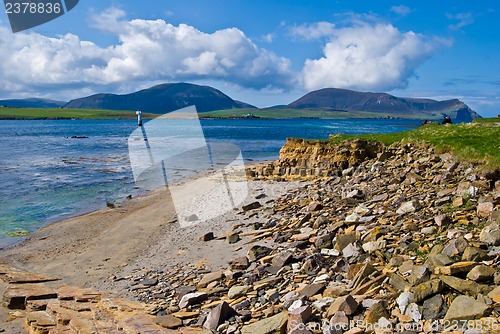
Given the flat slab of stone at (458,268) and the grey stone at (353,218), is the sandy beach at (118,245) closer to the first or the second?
the grey stone at (353,218)

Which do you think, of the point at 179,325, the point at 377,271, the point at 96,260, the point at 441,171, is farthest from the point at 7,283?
the point at 441,171

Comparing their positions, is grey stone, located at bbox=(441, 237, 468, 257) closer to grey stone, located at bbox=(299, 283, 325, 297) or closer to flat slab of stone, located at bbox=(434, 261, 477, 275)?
flat slab of stone, located at bbox=(434, 261, 477, 275)

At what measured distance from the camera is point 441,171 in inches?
637

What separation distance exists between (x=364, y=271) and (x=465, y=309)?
7.43ft

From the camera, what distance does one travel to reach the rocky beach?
721 centimetres

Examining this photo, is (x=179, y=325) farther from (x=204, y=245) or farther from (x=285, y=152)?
(x=285, y=152)

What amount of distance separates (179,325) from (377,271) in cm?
434

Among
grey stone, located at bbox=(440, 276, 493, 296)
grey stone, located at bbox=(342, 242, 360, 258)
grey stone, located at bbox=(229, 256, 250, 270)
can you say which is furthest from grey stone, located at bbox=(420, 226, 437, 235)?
grey stone, located at bbox=(229, 256, 250, 270)

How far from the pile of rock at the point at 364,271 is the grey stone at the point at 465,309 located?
0.01 m

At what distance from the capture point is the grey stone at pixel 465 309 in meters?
6.34

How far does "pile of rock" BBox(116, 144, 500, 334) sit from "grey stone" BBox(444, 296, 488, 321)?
0.01 metres

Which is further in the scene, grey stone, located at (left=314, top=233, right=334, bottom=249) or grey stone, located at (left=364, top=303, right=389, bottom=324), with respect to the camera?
grey stone, located at (left=314, top=233, right=334, bottom=249)

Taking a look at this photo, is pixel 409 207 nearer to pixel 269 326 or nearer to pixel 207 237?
pixel 269 326

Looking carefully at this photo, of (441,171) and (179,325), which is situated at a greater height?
(441,171)
